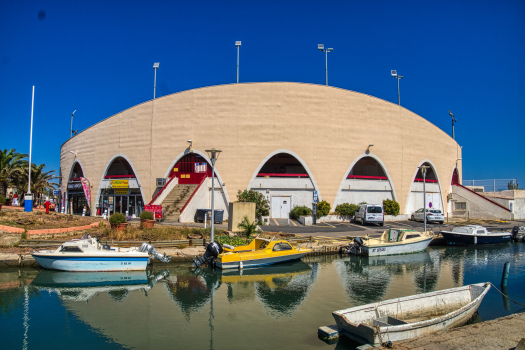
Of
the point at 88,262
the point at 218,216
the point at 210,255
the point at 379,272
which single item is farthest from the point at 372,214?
the point at 88,262

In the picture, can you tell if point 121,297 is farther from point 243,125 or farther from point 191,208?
point 243,125

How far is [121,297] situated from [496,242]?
95.7 feet

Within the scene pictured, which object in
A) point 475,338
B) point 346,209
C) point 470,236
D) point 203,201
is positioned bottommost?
point 475,338

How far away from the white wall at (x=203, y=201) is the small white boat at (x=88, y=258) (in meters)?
13.1

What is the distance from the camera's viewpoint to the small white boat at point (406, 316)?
870cm

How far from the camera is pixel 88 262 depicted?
17.1 meters

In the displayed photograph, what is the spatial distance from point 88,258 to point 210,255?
5.71 meters

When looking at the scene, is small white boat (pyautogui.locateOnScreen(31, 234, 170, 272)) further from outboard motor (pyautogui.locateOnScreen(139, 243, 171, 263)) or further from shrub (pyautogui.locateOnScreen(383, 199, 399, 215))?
shrub (pyautogui.locateOnScreen(383, 199, 399, 215))

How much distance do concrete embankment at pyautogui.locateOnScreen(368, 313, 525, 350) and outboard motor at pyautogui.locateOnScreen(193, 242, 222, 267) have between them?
11.0 metres

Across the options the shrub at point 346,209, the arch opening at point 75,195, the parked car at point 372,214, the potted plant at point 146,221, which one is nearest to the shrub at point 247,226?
the potted plant at point 146,221

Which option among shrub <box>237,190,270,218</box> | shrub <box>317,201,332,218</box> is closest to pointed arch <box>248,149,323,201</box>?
shrub <box>317,201,332,218</box>

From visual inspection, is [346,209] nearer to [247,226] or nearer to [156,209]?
[247,226]

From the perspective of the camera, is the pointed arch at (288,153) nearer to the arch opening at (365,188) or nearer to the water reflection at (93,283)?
the arch opening at (365,188)

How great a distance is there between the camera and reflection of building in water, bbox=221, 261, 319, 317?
1337cm
